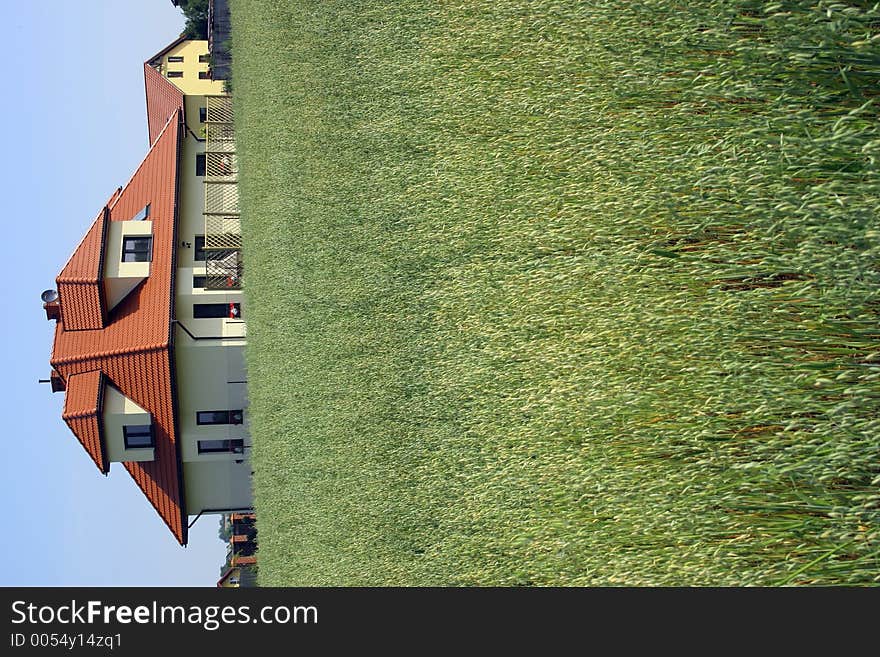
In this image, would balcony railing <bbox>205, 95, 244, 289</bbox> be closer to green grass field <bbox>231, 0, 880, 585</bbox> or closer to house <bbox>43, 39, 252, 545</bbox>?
house <bbox>43, 39, 252, 545</bbox>

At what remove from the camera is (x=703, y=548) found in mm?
4594

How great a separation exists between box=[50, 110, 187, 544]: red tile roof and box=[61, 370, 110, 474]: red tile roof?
24 mm

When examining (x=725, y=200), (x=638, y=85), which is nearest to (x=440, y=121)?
(x=638, y=85)

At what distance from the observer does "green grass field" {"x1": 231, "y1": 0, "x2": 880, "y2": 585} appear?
159 inches

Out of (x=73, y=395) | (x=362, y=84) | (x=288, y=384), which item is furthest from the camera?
(x=73, y=395)

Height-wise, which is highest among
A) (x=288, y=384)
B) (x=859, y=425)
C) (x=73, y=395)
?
(x=859, y=425)

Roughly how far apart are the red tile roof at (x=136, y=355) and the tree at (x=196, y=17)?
35.9 m

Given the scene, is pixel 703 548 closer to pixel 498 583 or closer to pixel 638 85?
pixel 498 583

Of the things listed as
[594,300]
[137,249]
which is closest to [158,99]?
[137,249]

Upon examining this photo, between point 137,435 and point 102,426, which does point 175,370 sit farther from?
point 102,426

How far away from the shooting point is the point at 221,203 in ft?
69.6

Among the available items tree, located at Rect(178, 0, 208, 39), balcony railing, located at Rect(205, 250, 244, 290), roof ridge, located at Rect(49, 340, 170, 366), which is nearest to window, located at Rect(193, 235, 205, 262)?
balcony railing, located at Rect(205, 250, 244, 290)
